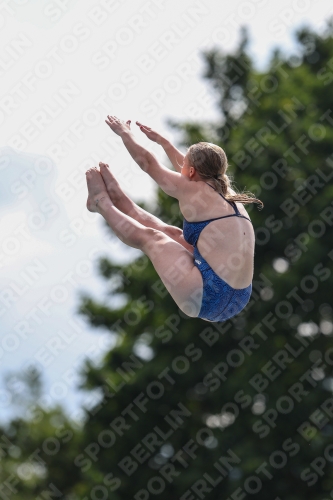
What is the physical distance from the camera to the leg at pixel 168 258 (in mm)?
5727

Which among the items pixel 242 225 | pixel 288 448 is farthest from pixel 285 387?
pixel 242 225

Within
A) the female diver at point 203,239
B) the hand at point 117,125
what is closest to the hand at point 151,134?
the hand at point 117,125

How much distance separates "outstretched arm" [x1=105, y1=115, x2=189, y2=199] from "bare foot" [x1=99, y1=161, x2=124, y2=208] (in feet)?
1.10

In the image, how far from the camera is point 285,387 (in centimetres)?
1329

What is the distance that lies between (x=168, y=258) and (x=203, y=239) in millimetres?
268

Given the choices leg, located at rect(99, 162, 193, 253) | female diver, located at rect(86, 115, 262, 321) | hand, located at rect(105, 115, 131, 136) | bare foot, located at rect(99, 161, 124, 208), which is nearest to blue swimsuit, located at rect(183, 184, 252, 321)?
female diver, located at rect(86, 115, 262, 321)

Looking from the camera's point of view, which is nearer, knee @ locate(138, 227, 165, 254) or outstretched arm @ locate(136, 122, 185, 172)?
knee @ locate(138, 227, 165, 254)

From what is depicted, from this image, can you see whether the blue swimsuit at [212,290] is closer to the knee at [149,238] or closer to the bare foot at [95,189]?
the knee at [149,238]

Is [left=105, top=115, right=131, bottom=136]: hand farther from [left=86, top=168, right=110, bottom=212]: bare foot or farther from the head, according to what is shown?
the head

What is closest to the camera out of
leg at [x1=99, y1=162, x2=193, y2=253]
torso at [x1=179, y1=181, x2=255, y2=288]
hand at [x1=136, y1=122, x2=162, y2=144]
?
torso at [x1=179, y1=181, x2=255, y2=288]

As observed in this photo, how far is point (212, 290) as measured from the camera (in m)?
5.75

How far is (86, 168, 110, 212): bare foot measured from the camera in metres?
6.25

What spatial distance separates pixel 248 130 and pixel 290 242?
2046 millimetres

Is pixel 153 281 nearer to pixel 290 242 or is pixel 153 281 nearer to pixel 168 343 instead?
pixel 168 343
